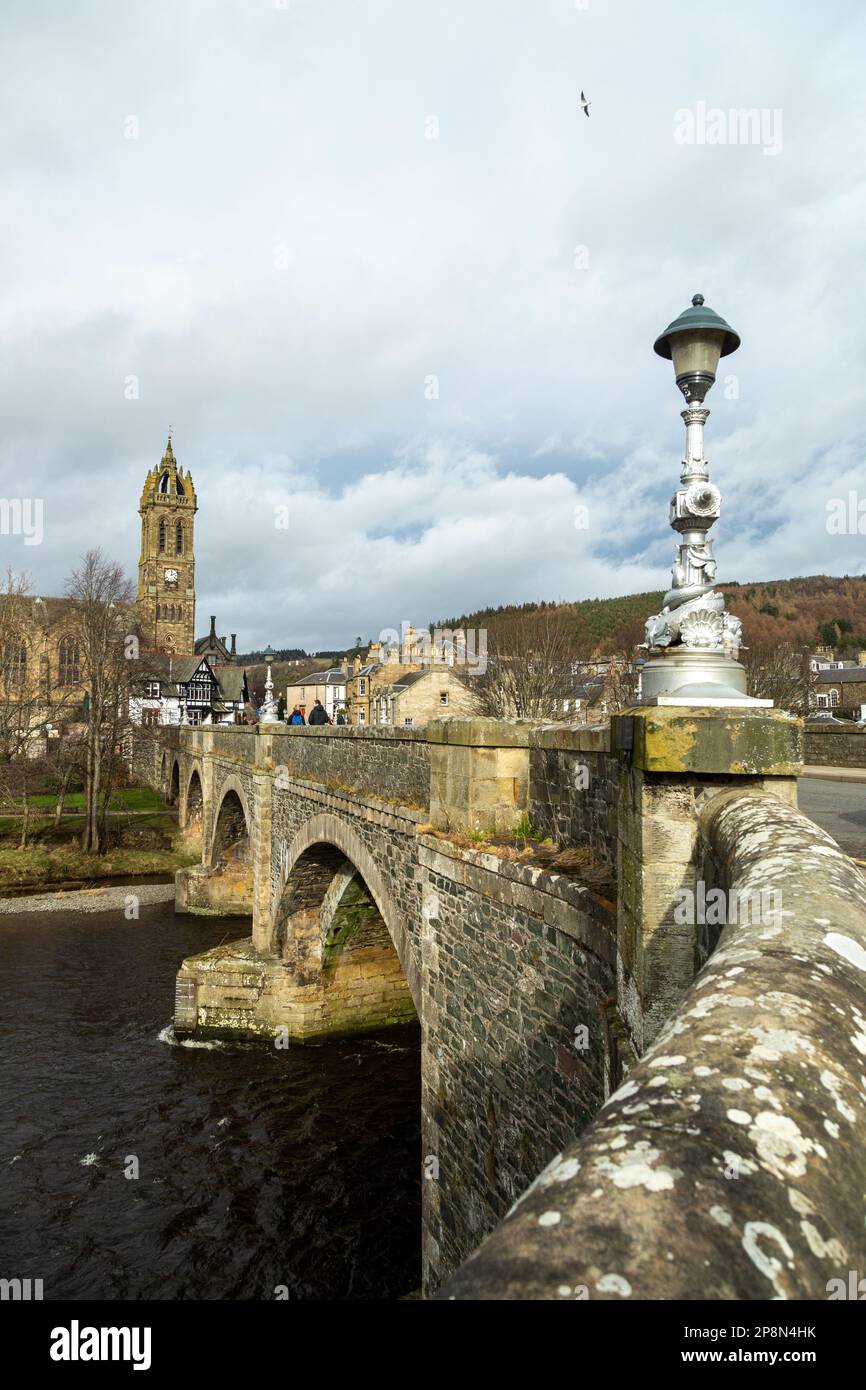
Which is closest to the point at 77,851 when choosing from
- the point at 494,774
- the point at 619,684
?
the point at 619,684

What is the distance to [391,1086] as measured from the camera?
51.8 ft

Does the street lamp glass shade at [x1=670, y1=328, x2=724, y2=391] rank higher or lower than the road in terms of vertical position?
higher

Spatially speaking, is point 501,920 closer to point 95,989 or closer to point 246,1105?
point 246,1105

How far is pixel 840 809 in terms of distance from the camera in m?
12.8

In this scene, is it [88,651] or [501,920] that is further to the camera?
[88,651]

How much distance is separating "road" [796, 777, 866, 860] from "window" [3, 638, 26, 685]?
114ft

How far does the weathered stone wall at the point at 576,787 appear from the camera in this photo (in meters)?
5.44

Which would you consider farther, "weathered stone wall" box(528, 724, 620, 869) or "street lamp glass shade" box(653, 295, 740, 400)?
"weathered stone wall" box(528, 724, 620, 869)

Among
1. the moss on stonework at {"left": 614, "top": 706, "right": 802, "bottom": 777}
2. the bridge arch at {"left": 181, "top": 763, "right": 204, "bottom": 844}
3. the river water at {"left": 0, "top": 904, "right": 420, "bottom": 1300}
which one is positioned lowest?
the river water at {"left": 0, "top": 904, "right": 420, "bottom": 1300}

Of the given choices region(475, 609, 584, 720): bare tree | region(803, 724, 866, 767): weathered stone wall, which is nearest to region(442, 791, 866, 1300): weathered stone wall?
region(803, 724, 866, 767): weathered stone wall

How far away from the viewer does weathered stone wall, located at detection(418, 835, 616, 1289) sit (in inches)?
213

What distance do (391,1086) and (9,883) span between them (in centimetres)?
2309

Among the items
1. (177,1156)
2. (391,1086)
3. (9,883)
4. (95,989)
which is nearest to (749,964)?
(177,1156)

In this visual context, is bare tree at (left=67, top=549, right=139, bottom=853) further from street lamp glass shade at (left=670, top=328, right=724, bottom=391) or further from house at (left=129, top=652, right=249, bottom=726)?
street lamp glass shade at (left=670, top=328, right=724, bottom=391)
